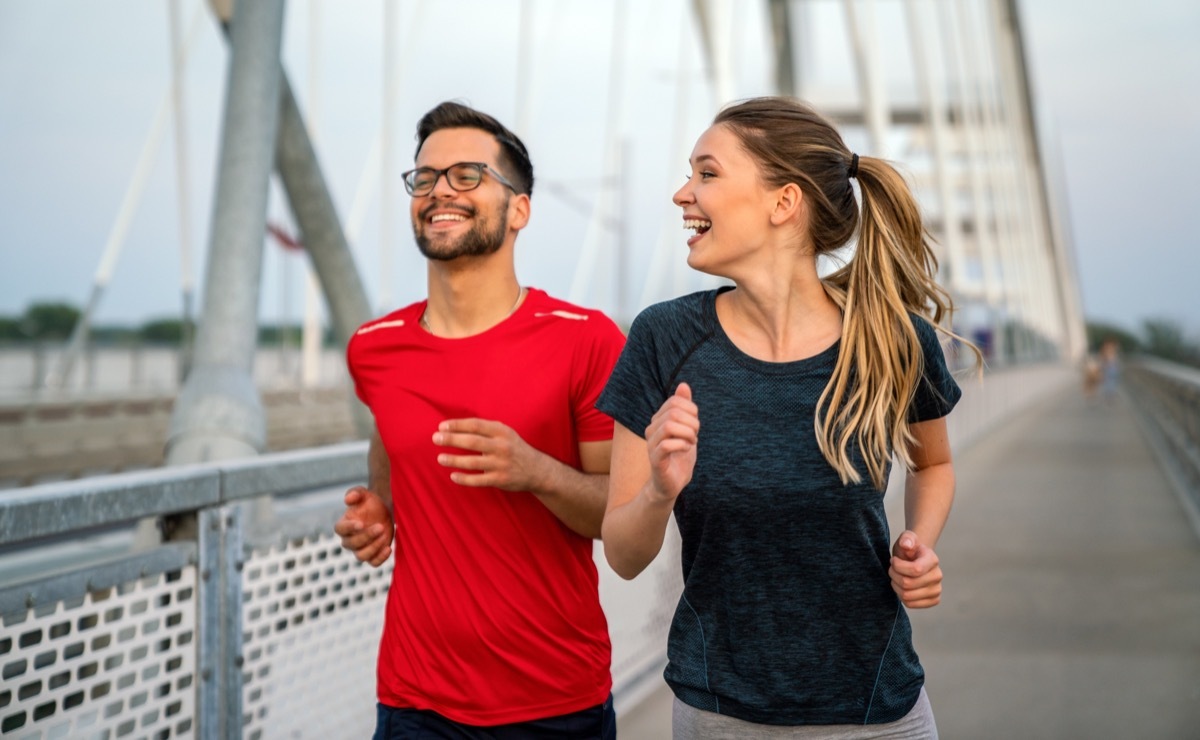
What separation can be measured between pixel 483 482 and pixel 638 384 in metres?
0.38

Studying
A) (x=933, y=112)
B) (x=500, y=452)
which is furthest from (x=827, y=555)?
(x=933, y=112)

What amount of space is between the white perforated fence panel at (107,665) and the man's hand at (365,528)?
415 mm

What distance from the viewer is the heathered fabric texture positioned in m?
2.02

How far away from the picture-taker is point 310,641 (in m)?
3.18

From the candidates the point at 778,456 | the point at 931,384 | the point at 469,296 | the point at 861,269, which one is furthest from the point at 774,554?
the point at 469,296

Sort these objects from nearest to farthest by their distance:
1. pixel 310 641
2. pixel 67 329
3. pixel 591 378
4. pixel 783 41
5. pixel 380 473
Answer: pixel 591 378 → pixel 380 473 → pixel 310 641 → pixel 783 41 → pixel 67 329

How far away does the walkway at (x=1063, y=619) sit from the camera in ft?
15.8

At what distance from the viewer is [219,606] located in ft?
9.36

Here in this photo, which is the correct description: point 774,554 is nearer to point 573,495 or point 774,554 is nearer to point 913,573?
point 913,573

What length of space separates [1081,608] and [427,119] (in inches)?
200

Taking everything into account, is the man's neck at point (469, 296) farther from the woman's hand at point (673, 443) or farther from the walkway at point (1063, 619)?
the walkway at point (1063, 619)

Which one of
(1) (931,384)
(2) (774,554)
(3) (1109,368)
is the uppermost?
(3) (1109,368)

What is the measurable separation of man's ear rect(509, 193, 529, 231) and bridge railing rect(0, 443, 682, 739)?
2.78 ft

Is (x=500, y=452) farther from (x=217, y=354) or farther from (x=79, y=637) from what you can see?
(x=217, y=354)
